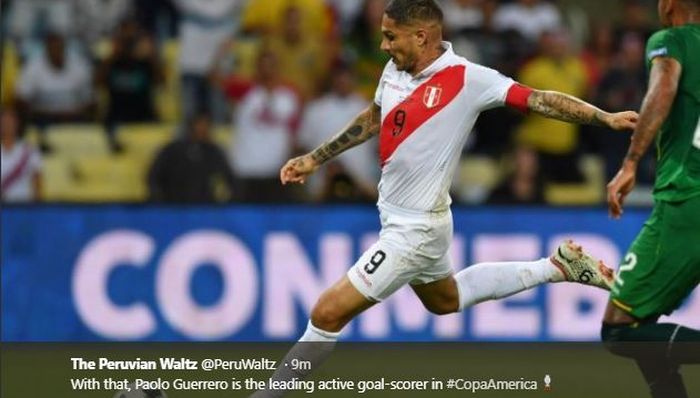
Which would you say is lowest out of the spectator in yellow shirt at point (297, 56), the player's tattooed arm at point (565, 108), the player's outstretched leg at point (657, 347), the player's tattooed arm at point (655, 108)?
the player's outstretched leg at point (657, 347)

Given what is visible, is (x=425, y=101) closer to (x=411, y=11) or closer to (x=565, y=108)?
(x=411, y=11)

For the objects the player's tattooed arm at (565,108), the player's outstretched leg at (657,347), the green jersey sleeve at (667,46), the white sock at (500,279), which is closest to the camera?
the green jersey sleeve at (667,46)

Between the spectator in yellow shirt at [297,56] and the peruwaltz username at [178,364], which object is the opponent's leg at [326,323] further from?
the spectator in yellow shirt at [297,56]

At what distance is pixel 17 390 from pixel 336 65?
6.40 metres

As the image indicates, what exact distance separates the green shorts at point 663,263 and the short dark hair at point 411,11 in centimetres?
168

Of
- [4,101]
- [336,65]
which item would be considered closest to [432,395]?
[336,65]

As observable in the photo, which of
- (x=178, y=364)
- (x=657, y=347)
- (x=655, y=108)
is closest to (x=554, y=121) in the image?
(x=178, y=364)

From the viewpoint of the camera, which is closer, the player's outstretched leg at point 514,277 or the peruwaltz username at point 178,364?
the player's outstretched leg at point 514,277

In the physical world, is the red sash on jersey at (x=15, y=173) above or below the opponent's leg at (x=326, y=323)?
above

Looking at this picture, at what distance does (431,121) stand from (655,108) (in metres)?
1.51

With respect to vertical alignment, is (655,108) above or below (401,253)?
above

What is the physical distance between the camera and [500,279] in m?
9.55

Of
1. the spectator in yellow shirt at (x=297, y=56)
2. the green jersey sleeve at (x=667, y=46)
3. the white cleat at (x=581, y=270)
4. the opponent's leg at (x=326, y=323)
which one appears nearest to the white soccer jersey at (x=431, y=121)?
the opponent's leg at (x=326, y=323)

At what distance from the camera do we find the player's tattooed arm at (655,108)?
7.82 metres
